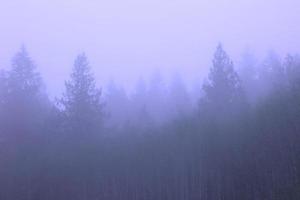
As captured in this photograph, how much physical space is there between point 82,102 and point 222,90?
29.1 ft

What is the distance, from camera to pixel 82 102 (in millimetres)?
32500

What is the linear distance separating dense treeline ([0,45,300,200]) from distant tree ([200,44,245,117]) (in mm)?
67

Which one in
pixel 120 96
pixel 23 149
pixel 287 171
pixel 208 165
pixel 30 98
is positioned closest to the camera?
pixel 287 171

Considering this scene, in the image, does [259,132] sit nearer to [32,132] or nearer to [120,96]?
[32,132]

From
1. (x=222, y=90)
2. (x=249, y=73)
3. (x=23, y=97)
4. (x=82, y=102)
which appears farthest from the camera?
(x=249, y=73)

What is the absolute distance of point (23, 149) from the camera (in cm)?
2873

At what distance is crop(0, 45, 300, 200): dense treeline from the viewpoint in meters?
22.3

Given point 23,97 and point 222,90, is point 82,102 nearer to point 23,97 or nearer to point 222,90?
point 23,97

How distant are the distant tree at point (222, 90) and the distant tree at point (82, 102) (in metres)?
6.75

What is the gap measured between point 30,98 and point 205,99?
39.1ft

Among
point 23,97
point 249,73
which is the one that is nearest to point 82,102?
point 23,97

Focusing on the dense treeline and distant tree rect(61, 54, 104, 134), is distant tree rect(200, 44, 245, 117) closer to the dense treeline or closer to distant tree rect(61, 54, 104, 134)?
the dense treeline

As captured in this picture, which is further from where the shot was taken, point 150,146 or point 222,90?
point 222,90

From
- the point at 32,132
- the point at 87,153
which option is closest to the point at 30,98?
the point at 32,132
